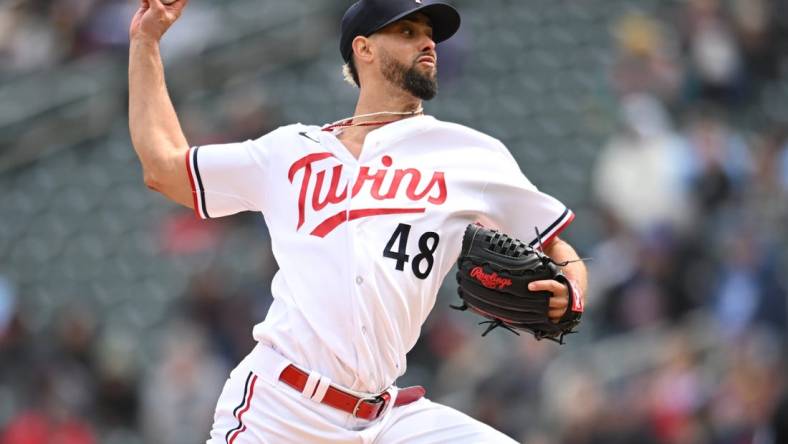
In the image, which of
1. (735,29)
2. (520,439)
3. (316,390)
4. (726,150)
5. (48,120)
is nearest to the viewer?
(316,390)

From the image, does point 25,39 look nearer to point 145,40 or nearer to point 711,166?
point 711,166

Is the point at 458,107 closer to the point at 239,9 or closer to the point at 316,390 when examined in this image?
the point at 239,9

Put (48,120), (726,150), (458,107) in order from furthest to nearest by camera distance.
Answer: (48,120) → (458,107) → (726,150)

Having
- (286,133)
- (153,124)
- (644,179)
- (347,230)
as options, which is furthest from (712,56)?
(153,124)

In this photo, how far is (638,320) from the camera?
31.0 ft

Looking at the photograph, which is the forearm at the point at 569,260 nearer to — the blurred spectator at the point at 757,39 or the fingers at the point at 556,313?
the fingers at the point at 556,313

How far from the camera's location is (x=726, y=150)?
10117mm

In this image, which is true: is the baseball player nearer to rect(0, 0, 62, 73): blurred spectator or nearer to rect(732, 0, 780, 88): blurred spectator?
rect(732, 0, 780, 88): blurred spectator

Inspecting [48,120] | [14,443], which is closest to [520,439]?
[14,443]

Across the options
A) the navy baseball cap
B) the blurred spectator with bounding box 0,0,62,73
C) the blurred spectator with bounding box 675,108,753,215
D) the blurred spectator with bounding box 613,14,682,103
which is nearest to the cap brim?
the navy baseball cap

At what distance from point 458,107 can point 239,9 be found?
8.37 feet

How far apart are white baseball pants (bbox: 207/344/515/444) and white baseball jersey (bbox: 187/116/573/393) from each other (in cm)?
10

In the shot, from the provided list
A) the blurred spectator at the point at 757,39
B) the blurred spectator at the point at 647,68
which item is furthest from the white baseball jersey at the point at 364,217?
the blurred spectator at the point at 757,39

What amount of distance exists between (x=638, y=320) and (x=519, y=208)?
4924 mm
